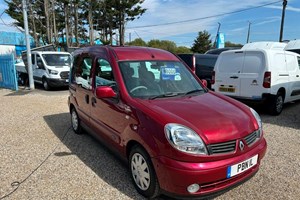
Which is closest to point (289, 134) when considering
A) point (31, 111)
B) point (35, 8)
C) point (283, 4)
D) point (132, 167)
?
point (132, 167)

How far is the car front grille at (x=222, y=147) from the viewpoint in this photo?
2.57 metres

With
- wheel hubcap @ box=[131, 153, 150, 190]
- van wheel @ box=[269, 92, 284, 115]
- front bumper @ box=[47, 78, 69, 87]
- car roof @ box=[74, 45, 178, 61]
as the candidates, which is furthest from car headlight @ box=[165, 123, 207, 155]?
front bumper @ box=[47, 78, 69, 87]

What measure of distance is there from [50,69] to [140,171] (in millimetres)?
10706

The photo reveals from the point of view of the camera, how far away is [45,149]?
183 inches

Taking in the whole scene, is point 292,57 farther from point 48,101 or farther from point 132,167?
point 48,101

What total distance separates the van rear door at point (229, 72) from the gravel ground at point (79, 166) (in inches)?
49.6

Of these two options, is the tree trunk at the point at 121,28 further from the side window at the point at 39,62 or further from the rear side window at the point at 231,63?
the rear side window at the point at 231,63

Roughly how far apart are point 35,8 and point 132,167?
33711 mm

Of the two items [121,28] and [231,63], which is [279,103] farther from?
[121,28]

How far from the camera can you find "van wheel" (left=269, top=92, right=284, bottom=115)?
6637mm

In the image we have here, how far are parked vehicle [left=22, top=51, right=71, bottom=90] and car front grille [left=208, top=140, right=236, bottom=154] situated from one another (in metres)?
10.4

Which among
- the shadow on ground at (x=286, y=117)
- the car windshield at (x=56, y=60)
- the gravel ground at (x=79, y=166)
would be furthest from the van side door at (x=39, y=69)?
the shadow on ground at (x=286, y=117)

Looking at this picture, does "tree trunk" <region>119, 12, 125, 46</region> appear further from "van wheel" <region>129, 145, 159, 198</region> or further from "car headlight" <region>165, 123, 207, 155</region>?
"car headlight" <region>165, 123, 207, 155</region>

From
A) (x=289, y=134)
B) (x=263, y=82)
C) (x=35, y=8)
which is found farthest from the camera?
(x=35, y=8)
